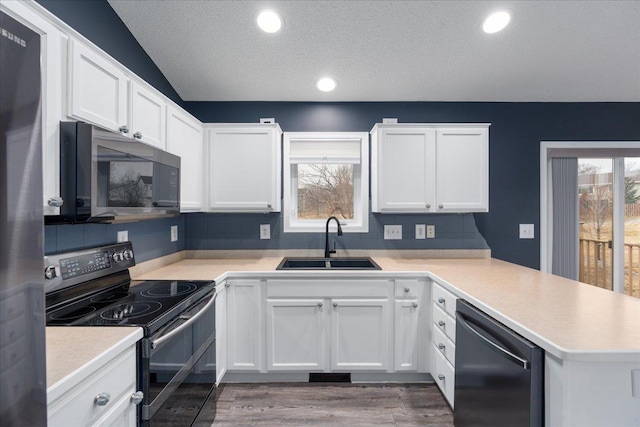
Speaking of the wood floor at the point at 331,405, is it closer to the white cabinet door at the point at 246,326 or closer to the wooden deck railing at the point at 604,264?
the white cabinet door at the point at 246,326

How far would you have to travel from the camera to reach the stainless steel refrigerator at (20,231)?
20.3 inches

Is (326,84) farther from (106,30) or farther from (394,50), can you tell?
(106,30)

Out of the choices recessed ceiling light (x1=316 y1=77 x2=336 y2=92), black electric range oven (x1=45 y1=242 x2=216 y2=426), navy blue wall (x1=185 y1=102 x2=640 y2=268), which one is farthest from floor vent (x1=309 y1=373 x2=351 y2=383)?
recessed ceiling light (x1=316 y1=77 x2=336 y2=92)

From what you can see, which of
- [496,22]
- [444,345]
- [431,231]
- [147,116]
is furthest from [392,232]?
[147,116]

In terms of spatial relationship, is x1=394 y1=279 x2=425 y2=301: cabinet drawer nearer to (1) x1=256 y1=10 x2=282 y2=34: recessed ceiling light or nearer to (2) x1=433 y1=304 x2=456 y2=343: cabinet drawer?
(2) x1=433 y1=304 x2=456 y2=343: cabinet drawer

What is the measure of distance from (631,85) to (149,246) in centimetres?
406

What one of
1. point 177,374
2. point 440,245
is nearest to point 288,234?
point 440,245

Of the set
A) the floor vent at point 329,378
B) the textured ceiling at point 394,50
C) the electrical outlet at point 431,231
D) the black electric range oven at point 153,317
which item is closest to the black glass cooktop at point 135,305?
the black electric range oven at point 153,317

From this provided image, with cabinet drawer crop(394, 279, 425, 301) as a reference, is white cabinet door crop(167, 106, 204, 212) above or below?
above

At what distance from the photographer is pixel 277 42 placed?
6.99ft

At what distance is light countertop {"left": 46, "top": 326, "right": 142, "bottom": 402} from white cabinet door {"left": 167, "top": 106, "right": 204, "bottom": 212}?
43.2 inches

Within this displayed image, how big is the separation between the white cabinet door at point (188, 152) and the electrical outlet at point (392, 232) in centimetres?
160

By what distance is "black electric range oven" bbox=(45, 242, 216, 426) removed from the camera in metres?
1.17

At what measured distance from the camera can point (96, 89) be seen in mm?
1301
